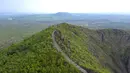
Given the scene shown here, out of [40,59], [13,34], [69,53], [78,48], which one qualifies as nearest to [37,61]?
[40,59]

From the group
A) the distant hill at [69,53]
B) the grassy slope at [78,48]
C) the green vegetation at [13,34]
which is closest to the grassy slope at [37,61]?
the distant hill at [69,53]

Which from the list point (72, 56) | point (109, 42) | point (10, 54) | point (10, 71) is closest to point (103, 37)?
point (109, 42)

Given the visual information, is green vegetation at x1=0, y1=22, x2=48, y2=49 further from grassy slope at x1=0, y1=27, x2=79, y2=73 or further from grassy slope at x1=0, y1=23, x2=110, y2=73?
grassy slope at x1=0, y1=27, x2=79, y2=73

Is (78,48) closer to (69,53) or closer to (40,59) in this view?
(69,53)

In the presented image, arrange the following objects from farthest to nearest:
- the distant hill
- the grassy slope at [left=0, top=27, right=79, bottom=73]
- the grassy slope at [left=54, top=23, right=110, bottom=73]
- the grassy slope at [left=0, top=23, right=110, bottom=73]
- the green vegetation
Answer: the green vegetation < the grassy slope at [left=54, top=23, right=110, bottom=73] < the distant hill < the grassy slope at [left=0, top=23, right=110, bottom=73] < the grassy slope at [left=0, top=27, right=79, bottom=73]

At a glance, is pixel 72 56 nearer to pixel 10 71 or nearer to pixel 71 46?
pixel 71 46

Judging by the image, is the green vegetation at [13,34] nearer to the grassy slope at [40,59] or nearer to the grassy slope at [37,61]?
A: the grassy slope at [40,59]

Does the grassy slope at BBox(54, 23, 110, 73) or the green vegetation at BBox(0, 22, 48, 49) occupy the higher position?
the grassy slope at BBox(54, 23, 110, 73)

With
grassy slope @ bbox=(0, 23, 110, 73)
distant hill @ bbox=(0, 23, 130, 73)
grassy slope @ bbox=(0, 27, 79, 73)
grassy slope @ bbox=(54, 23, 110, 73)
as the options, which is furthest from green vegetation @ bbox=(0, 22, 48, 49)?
grassy slope @ bbox=(0, 27, 79, 73)
